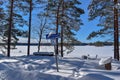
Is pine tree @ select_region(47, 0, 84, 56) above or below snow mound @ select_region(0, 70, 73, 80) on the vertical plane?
above

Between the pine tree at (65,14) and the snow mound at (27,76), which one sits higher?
the pine tree at (65,14)

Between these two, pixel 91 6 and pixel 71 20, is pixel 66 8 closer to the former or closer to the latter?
pixel 71 20

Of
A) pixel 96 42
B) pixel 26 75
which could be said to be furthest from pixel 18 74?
pixel 96 42

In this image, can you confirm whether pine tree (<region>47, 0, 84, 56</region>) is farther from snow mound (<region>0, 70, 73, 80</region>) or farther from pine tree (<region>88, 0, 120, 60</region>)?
snow mound (<region>0, 70, 73, 80</region>)

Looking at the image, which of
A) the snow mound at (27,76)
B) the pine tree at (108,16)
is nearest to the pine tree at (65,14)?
the pine tree at (108,16)

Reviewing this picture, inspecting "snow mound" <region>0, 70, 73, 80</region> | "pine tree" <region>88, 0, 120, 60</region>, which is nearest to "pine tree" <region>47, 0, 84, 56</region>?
"pine tree" <region>88, 0, 120, 60</region>

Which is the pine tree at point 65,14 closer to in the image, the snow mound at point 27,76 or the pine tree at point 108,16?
the pine tree at point 108,16

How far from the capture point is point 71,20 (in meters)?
34.4

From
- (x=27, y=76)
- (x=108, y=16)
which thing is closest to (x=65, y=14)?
(x=108, y=16)

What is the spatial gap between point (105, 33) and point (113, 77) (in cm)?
1764

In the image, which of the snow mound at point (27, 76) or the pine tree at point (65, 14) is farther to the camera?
the pine tree at point (65, 14)

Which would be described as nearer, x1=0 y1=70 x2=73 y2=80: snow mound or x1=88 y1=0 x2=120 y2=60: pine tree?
x1=0 y1=70 x2=73 y2=80: snow mound

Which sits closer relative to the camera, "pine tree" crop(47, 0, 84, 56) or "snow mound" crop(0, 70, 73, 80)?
"snow mound" crop(0, 70, 73, 80)

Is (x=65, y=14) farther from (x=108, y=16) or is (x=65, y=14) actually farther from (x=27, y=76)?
(x=27, y=76)
